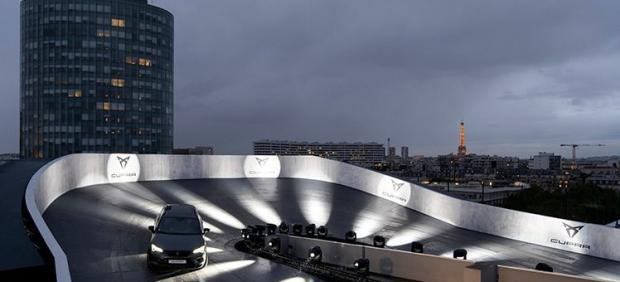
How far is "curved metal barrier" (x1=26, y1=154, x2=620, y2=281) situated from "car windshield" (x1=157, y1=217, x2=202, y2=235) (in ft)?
9.94

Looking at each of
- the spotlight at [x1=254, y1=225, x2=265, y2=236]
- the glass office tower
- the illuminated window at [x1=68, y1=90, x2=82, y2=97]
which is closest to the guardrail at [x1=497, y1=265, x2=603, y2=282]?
the spotlight at [x1=254, y1=225, x2=265, y2=236]

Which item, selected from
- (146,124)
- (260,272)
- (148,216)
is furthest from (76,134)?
(260,272)

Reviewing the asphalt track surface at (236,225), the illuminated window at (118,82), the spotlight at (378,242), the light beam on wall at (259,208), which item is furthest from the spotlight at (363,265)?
the illuminated window at (118,82)

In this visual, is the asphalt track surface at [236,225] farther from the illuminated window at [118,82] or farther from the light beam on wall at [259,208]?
the illuminated window at [118,82]

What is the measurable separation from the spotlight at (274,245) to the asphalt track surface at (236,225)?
1.29m

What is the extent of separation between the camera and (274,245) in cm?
1500

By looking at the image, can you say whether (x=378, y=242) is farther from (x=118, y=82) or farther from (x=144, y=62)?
(x=144, y=62)

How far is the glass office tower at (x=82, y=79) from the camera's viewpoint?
3907 inches

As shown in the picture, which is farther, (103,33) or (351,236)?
(103,33)

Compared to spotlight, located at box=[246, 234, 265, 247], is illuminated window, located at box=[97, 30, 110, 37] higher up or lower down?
higher up

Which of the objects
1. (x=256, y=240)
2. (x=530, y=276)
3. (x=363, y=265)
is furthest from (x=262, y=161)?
(x=530, y=276)

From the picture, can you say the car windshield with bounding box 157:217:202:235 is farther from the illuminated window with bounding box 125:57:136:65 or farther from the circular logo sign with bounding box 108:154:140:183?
the illuminated window with bounding box 125:57:136:65

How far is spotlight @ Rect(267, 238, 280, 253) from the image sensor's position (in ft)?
48.9

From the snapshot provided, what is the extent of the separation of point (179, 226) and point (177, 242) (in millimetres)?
801
